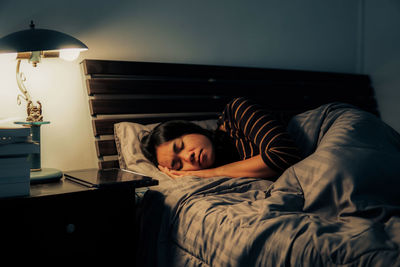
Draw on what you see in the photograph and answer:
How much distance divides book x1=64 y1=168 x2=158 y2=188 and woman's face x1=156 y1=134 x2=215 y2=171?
0.65ft

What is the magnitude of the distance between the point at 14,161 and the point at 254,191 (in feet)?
2.66

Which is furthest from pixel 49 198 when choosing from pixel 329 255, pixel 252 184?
pixel 329 255

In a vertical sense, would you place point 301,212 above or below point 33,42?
below

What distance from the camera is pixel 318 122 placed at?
1.58 m

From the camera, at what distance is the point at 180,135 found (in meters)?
1.64

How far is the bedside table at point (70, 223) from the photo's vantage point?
116cm

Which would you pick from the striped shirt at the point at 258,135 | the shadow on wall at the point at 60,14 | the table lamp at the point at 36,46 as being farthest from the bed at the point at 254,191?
the table lamp at the point at 36,46

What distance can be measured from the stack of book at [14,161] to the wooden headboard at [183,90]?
0.68 m

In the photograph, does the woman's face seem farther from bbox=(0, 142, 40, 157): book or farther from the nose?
bbox=(0, 142, 40, 157): book

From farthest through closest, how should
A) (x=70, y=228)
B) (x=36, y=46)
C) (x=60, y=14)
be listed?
(x=60, y=14), (x=36, y=46), (x=70, y=228)

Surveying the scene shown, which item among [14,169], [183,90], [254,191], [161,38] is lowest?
[254,191]

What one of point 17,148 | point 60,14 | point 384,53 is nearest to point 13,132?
point 17,148

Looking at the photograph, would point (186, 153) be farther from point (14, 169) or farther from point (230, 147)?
point (14, 169)

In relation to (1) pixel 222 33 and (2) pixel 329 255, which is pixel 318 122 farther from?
(1) pixel 222 33
